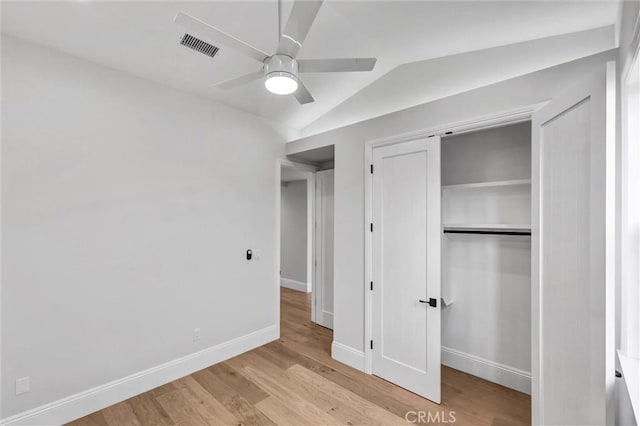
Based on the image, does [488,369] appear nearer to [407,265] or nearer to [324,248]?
[407,265]

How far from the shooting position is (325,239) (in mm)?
4113

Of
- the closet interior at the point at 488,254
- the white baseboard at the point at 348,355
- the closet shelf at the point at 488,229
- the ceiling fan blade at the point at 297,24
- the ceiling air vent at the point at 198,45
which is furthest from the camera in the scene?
the white baseboard at the point at 348,355

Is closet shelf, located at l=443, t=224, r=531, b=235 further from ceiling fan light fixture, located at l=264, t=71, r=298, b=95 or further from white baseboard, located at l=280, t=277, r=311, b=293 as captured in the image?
white baseboard, located at l=280, t=277, r=311, b=293

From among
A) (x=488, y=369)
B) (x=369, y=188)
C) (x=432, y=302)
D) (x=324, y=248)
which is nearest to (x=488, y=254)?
(x=432, y=302)

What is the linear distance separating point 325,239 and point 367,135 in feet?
5.73

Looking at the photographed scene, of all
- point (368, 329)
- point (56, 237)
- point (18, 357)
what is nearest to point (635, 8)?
point (368, 329)

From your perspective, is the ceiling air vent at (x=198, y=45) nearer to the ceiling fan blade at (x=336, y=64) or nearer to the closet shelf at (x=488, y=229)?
the ceiling fan blade at (x=336, y=64)

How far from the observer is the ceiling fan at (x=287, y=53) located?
4.27 ft

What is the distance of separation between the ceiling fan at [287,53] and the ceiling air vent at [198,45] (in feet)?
2.22

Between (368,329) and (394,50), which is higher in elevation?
(394,50)

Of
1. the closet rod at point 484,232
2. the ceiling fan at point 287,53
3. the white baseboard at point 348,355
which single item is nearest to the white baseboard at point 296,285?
the white baseboard at point 348,355

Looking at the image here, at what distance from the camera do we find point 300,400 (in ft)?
7.89

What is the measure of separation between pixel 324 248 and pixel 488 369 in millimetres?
2335

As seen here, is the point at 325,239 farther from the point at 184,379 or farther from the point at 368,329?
the point at 184,379
